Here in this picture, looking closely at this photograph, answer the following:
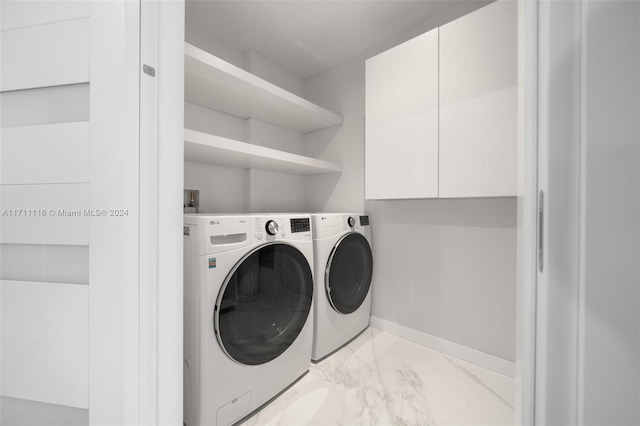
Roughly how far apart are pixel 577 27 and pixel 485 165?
93cm

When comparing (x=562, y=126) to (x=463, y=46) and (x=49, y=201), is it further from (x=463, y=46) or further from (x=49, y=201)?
(x=463, y=46)

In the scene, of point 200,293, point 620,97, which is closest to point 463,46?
point 620,97

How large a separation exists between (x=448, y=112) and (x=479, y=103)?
137 millimetres

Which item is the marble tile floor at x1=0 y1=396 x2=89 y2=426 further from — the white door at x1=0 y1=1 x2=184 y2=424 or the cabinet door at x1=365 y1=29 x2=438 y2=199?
the cabinet door at x1=365 y1=29 x2=438 y2=199

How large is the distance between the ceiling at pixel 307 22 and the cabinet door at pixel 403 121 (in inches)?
11.8

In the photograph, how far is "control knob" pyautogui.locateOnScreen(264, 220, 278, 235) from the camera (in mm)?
1224

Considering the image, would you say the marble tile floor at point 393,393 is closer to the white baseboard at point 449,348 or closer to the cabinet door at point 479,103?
the white baseboard at point 449,348

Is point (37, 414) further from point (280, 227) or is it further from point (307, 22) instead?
point (307, 22)

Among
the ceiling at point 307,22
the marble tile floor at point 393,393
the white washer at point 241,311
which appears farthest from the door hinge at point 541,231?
the ceiling at point 307,22

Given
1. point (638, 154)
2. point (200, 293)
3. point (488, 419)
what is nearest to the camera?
point (638, 154)

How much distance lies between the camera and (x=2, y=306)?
0.60m

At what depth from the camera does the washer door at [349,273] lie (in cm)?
158

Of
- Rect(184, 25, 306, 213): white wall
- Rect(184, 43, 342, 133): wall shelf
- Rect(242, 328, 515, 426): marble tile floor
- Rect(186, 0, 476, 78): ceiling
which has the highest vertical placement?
Rect(186, 0, 476, 78): ceiling

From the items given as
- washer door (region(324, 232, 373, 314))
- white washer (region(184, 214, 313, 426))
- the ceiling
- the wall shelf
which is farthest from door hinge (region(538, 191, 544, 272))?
the ceiling
